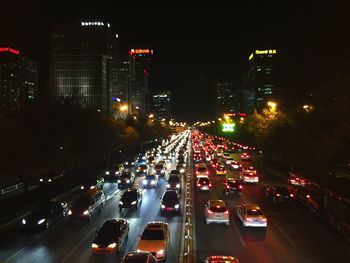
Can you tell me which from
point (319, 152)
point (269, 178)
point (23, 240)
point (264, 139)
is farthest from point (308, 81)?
point (23, 240)

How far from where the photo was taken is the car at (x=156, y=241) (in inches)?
728

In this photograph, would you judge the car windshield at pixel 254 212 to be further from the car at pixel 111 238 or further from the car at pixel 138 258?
the car at pixel 138 258

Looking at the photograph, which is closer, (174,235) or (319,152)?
(174,235)

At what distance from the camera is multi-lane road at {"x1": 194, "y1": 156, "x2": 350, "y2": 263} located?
20.0m

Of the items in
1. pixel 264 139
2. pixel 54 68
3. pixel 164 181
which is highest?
pixel 54 68

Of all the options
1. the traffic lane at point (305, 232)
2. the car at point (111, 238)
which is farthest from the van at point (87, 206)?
the traffic lane at point (305, 232)

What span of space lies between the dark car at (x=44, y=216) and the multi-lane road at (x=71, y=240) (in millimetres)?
443

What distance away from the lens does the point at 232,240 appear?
22609mm

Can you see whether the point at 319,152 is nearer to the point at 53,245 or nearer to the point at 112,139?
the point at 53,245

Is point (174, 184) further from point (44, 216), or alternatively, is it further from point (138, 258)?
point (138, 258)

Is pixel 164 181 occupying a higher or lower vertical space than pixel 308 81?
lower

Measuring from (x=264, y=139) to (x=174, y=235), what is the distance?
131 feet

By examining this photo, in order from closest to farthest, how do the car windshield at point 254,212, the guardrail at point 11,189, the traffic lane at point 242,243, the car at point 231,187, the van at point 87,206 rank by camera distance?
the traffic lane at point 242,243
the car windshield at point 254,212
the van at point 87,206
the car at point 231,187
the guardrail at point 11,189

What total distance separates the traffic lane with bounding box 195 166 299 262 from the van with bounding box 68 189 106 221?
708 cm
